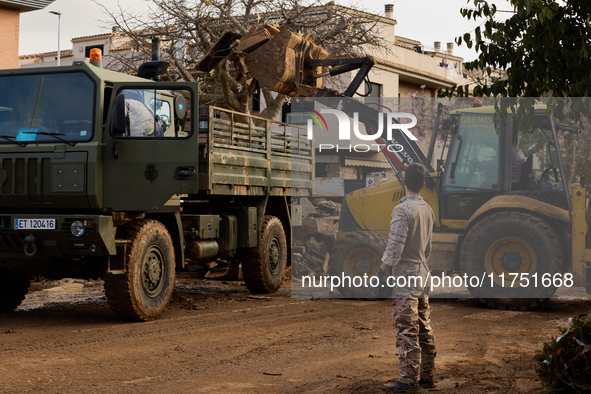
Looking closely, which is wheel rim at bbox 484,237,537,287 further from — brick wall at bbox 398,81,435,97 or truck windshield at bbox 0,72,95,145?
brick wall at bbox 398,81,435,97

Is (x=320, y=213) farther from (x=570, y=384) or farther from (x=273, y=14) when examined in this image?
(x=273, y=14)

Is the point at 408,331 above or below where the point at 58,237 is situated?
below

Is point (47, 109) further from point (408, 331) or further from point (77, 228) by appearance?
point (408, 331)

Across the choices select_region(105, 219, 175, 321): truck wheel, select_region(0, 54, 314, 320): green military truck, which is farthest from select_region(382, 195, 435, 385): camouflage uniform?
select_region(105, 219, 175, 321): truck wheel

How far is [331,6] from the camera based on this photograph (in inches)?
779

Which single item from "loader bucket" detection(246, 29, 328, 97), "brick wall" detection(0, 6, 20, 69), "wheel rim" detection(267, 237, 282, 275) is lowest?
"wheel rim" detection(267, 237, 282, 275)

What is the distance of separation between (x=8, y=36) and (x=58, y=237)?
539 inches

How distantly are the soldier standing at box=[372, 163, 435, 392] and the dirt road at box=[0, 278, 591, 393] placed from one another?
11.5 inches

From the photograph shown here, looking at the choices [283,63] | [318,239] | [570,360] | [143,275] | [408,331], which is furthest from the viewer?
[318,239]

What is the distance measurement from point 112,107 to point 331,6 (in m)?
12.3

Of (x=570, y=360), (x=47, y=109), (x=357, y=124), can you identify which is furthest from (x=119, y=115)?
(x=570, y=360)

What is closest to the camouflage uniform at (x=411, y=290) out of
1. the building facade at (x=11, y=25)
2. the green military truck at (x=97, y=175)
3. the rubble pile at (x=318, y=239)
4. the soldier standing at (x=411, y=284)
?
the soldier standing at (x=411, y=284)

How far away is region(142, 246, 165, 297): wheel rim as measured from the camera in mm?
8977

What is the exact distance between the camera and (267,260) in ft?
39.3
